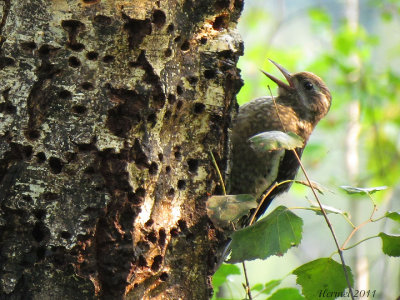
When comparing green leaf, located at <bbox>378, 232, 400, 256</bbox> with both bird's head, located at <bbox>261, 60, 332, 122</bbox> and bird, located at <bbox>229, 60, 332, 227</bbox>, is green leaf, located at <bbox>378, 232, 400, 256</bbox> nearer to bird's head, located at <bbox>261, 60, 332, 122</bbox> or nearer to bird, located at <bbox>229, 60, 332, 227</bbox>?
bird, located at <bbox>229, 60, 332, 227</bbox>

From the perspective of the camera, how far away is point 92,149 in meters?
1.85

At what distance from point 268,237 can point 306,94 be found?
1.97 meters

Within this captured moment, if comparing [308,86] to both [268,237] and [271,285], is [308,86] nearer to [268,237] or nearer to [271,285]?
[271,285]

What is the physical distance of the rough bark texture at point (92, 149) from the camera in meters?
1.78

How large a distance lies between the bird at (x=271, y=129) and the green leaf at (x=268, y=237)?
92 centimetres

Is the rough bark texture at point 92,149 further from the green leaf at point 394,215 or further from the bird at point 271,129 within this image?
the bird at point 271,129

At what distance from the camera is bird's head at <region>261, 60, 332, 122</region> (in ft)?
12.4

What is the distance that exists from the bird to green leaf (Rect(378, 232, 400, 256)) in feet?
3.23

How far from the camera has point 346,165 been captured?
27.9 feet

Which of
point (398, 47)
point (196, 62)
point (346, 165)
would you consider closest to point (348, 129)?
point (346, 165)

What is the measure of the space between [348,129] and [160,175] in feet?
22.2

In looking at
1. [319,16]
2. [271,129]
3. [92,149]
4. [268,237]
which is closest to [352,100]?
[319,16]

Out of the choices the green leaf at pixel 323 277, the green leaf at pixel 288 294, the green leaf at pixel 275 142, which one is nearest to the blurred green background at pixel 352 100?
the green leaf at pixel 288 294

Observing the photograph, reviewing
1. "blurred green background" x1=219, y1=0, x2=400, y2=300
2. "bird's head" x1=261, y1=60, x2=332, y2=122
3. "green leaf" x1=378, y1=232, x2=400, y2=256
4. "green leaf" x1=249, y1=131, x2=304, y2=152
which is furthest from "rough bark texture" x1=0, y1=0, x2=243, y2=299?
"blurred green background" x1=219, y1=0, x2=400, y2=300
